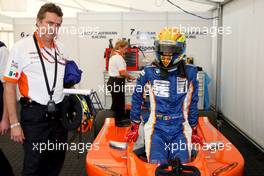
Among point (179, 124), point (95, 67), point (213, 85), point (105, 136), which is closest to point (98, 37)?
point (95, 67)

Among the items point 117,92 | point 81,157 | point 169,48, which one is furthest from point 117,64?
point 169,48

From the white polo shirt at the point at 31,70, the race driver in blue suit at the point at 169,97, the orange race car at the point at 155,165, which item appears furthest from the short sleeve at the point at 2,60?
the race driver in blue suit at the point at 169,97

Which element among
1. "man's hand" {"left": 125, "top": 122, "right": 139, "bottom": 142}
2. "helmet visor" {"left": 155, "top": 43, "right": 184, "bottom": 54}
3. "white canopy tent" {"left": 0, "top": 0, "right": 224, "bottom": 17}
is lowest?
"man's hand" {"left": 125, "top": 122, "right": 139, "bottom": 142}

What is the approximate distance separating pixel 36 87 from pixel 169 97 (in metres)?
1.02

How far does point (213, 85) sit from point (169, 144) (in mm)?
5147

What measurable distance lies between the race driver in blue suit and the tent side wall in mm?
2244

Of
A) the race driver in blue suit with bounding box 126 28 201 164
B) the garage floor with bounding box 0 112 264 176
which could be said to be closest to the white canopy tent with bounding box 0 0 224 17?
the garage floor with bounding box 0 112 264 176

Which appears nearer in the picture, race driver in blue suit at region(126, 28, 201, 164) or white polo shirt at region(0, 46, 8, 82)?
white polo shirt at region(0, 46, 8, 82)

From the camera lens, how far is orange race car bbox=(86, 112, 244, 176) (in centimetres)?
202

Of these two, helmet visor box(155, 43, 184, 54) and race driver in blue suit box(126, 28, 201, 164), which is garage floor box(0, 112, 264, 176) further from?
helmet visor box(155, 43, 184, 54)

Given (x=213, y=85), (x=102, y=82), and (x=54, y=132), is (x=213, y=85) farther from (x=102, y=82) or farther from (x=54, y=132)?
(x=54, y=132)

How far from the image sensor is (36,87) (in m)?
2.26

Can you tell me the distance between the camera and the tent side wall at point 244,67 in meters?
4.55

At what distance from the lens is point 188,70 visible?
105 inches
